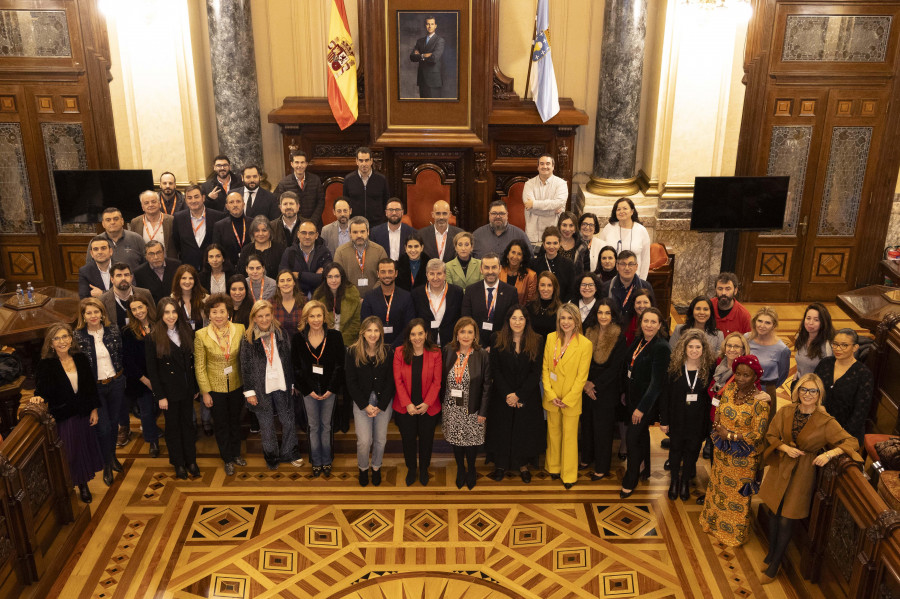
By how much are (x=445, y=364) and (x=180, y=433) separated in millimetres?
2124

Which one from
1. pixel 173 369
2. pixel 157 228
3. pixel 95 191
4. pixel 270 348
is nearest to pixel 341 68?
pixel 157 228

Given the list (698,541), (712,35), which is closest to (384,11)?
(712,35)

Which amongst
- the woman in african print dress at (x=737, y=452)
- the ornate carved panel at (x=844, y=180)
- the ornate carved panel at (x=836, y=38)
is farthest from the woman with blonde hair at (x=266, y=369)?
the ornate carved panel at (x=844, y=180)

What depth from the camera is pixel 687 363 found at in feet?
18.4

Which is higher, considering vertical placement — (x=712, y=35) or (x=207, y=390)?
(x=712, y=35)

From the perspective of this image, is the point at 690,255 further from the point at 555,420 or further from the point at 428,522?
the point at 428,522

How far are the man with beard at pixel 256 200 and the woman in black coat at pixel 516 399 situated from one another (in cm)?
292

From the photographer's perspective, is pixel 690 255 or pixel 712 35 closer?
pixel 712 35

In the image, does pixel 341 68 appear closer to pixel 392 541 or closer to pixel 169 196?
pixel 169 196

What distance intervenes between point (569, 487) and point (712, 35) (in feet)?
16.9

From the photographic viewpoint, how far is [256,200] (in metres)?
7.57

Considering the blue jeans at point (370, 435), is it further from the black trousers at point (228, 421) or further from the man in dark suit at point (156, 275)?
the man in dark suit at point (156, 275)

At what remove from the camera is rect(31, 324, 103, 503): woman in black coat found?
546 centimetres

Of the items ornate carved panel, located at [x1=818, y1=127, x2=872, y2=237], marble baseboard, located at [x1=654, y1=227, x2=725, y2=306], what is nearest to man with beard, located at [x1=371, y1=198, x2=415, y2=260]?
marble baseboard, located at [x1=654, y1=227, x2=725, y2=306]
